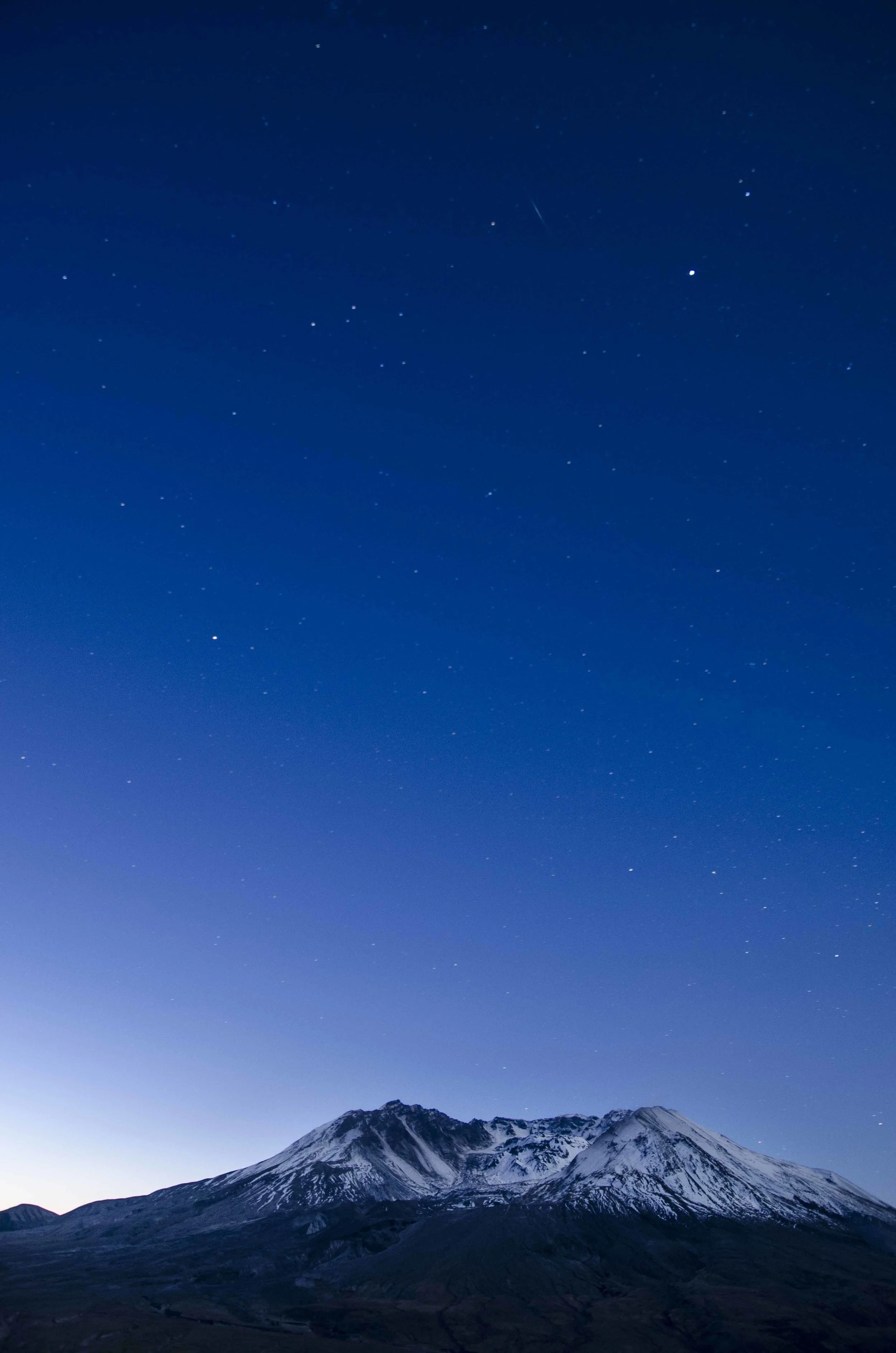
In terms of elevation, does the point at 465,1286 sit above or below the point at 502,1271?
above

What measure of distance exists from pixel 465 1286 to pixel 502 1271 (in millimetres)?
9916

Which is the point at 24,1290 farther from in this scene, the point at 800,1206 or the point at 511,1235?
the point at 800,1206

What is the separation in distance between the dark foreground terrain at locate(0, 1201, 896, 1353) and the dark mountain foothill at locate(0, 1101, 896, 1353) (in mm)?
452

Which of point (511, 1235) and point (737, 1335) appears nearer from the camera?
point (737, 1335)

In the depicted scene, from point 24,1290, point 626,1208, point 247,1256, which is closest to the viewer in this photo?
point 24,1290

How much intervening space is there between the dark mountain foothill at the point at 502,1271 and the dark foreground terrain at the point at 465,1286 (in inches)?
17.8

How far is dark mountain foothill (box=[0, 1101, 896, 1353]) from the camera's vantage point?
99938 millimetres

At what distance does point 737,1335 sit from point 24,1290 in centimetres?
10561

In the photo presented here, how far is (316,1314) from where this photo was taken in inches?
4306

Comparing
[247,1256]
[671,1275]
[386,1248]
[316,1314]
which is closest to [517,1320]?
[316,1314]

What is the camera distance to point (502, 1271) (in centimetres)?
12900

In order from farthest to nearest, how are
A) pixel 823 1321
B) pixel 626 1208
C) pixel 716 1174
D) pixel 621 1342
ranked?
pixel 716 1174
pixel 626 1208
pixel 823 1321
pixel 621 1342

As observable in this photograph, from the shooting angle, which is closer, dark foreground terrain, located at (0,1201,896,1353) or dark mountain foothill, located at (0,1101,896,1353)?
dark foreground terrain, located at (0,1201,896,1353)

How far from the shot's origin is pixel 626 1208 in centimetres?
16488
